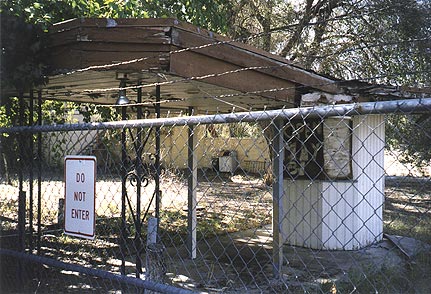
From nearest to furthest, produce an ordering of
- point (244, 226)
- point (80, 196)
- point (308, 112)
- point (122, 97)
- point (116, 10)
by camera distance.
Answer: point (308, 112) → point (80, 196) → point (122, 97) → point (116, 10) → point (244, 226)

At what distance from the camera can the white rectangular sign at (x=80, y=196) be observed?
2938mm

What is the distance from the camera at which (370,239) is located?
341 inches

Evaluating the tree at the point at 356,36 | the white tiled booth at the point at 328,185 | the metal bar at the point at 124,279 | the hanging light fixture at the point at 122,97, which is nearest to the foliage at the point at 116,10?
the hanging light fixture at the point at 122,97

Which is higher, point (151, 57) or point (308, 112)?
point (151, 57)

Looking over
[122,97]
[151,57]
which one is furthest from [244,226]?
[151,57]

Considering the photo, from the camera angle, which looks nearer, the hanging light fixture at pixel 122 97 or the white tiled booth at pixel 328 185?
the hanging light fixture at pixel 122 97

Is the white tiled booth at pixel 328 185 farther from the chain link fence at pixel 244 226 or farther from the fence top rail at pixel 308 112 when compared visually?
the fence top rail at pixel 308 112

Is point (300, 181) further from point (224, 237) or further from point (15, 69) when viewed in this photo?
point (15, 69)

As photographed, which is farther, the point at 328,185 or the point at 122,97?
the point at 328,185

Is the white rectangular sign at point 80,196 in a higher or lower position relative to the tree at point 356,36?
lower

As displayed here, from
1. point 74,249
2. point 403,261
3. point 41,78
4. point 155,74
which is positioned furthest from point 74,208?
point 403,261

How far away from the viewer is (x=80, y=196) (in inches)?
118

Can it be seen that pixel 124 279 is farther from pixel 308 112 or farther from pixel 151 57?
pixel 151 57

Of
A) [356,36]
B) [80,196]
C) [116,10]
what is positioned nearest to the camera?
[80,196]
